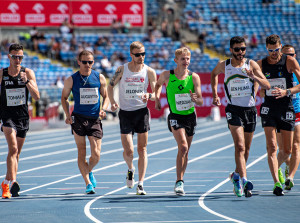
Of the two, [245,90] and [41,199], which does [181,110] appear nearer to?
[245,90]

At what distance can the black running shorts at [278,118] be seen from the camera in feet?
33.3

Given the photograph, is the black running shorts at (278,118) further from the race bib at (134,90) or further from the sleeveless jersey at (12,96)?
the sleeveless jersey at (12,96)

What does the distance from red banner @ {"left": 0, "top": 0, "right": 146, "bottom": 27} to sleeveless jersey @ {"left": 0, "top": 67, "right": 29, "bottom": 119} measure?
28.0 meters

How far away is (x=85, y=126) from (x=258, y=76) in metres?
2.58

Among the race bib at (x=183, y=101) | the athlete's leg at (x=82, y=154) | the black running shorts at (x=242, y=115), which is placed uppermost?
the race bib at (x=183, y=101)

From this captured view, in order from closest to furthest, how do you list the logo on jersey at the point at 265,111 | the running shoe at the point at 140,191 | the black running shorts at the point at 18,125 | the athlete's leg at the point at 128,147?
the running shoe at the point at 140,191 < the logo on jersey at the point at 265,111 < the black running shorts at the point at 18,125 < the athlete's leg at the point at 128,147

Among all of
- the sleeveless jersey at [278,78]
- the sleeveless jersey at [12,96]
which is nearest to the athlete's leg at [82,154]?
the sleeveless jersey at [12,96]

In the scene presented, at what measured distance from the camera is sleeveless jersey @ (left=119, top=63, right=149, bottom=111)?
10453 millimetres

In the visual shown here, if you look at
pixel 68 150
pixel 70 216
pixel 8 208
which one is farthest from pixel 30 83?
pixel 68 150

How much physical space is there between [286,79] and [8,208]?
429 centimetres

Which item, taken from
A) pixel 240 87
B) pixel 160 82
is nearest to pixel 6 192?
pixel 160 82

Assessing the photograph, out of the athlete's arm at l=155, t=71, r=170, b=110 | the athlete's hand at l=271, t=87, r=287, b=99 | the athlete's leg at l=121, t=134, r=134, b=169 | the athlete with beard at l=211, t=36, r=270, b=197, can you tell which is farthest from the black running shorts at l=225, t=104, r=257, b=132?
the athlete's leg at l=121, t=134, r=134, b=169

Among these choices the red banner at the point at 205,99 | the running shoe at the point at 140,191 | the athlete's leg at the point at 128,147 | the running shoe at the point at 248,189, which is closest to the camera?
the running shoe at the point at 248,189

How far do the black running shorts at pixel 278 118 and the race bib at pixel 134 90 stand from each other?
1790 mm
